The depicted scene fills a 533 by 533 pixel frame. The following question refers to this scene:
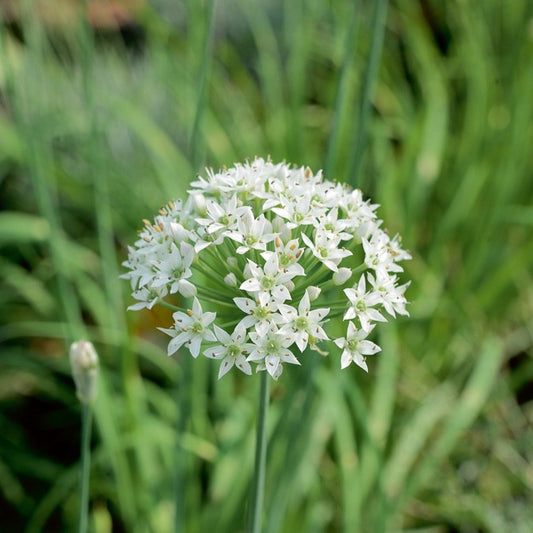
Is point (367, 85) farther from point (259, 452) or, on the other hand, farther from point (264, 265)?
point (259, 452)

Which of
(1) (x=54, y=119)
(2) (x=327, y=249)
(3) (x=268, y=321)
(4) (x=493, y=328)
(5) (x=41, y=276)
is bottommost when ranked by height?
(3) (x=268, y=321)

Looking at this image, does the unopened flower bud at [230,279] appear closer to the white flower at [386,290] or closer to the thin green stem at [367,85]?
the white flower at [386,290]

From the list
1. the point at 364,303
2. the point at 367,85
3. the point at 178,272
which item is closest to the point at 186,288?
the point at 178,272

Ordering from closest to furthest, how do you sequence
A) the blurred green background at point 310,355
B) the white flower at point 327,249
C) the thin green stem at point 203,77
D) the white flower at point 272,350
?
the white flower at point 272,350 < the white flower at point 327,249 < the thin green stem at point 203,77 < the blurred green background at point 310,355

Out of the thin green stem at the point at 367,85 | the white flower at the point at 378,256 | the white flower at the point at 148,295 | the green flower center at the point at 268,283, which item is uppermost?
the thin green stem at the point at 367,85

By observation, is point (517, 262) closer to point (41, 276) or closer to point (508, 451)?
point (508, 451)

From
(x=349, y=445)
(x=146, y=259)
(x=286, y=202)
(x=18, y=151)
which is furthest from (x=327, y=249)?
(x=18, y=151)

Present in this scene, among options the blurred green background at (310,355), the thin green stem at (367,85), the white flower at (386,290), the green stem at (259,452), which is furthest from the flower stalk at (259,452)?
the thin green stem at (367,85)
